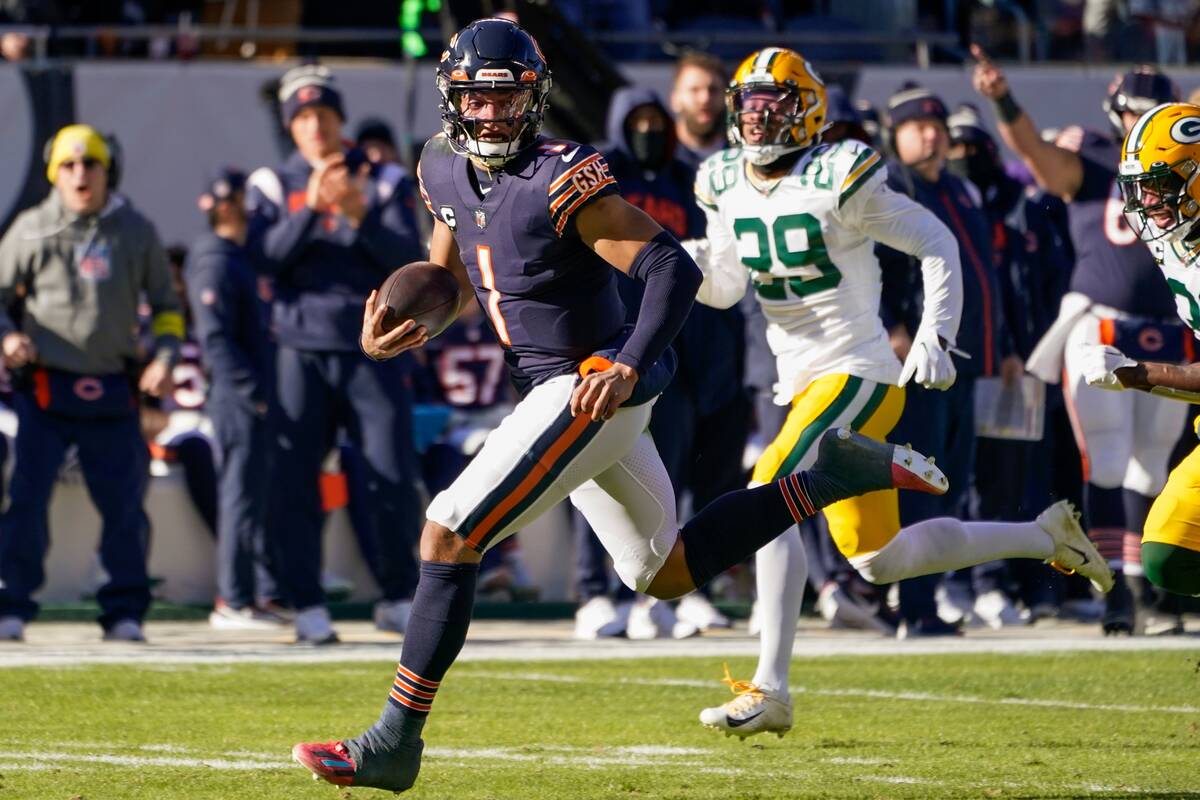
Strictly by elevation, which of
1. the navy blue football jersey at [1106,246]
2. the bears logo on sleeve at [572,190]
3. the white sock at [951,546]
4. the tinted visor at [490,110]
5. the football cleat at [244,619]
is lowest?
the football cleat at [244,619]

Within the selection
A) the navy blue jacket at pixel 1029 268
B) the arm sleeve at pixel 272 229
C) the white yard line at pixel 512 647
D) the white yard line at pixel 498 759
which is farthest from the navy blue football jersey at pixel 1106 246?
the white yard line at pixel 498 759

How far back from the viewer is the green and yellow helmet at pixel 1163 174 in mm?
5340

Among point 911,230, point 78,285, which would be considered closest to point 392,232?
point 78,285

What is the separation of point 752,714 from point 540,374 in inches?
44.1

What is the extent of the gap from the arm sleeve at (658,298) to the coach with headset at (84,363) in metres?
3.62

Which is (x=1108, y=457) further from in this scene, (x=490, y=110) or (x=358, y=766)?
(x=358, y=766)

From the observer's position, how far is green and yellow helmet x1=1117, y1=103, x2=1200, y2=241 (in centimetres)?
534

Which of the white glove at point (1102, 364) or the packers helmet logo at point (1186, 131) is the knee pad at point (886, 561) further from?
the packers helmet logo at point (1186, 131)

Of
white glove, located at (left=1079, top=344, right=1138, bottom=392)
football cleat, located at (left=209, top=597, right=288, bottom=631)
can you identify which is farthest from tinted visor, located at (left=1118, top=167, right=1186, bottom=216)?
football cleat, located at (left=209, top=597, right=288, bottom=631)

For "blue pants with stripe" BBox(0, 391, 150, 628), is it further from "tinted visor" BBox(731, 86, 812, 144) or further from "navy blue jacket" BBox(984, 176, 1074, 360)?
"navy blue jacket" BBox(984, 176, 1074, 360)

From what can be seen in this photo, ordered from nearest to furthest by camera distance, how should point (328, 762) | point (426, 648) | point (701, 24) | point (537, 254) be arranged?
point (328, 762) < point (426, 648) < point (537, 254) < point (701, 24)

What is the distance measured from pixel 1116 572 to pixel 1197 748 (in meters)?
2.91

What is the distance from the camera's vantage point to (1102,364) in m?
5.14

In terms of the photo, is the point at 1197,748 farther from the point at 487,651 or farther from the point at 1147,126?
the point at 487,651
